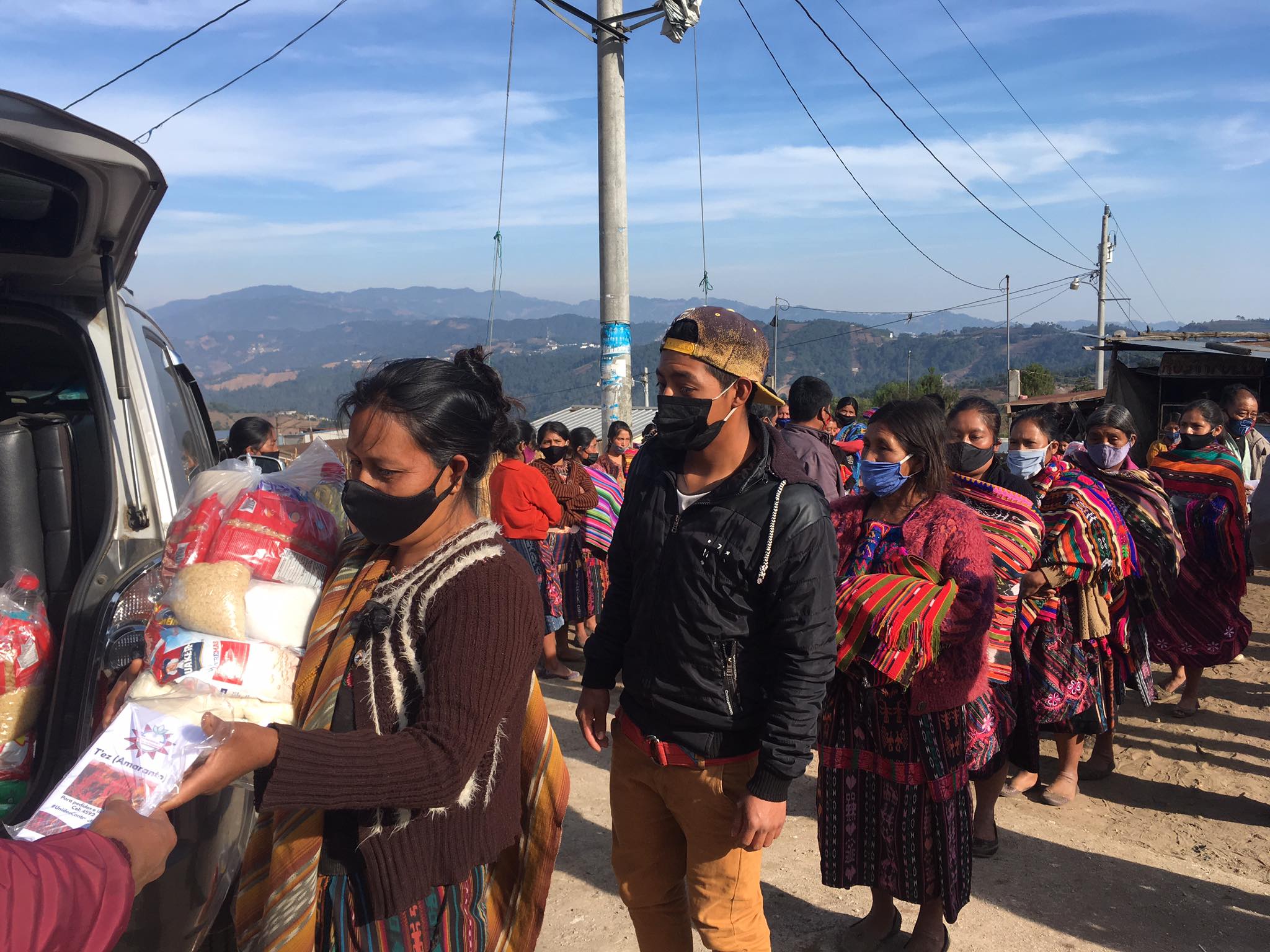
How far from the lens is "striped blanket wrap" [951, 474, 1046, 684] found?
10.7ft

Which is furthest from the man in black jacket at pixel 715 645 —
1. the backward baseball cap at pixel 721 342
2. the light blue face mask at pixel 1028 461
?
the light blue face mask at pixel 1028 461

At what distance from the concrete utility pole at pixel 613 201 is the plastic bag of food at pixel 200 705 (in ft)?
18.8

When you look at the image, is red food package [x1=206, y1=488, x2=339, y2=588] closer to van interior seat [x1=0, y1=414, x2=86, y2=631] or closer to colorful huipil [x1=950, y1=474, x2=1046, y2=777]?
van interior seat [x1=0, y1=414, x2=86, y2=631]

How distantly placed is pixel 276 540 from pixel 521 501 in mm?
3770

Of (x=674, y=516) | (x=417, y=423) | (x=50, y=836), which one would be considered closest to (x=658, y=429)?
(x=674, y=516)

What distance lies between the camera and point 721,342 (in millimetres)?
2352

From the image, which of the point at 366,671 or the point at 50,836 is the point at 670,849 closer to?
the point at 366,671

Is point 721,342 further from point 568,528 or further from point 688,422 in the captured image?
point 568,528

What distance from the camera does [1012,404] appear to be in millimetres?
20672

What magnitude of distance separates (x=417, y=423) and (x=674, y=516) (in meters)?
0.84

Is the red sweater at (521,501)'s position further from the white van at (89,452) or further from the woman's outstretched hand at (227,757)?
the woman's outstretched hand at (227,757)

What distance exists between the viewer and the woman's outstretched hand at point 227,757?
137cm

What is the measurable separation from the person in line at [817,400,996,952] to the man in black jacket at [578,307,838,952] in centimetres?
72

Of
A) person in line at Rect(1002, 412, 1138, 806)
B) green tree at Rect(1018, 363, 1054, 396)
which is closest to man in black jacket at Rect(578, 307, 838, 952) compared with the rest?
person in line at Rect(1002, 412, 1138, 806)
